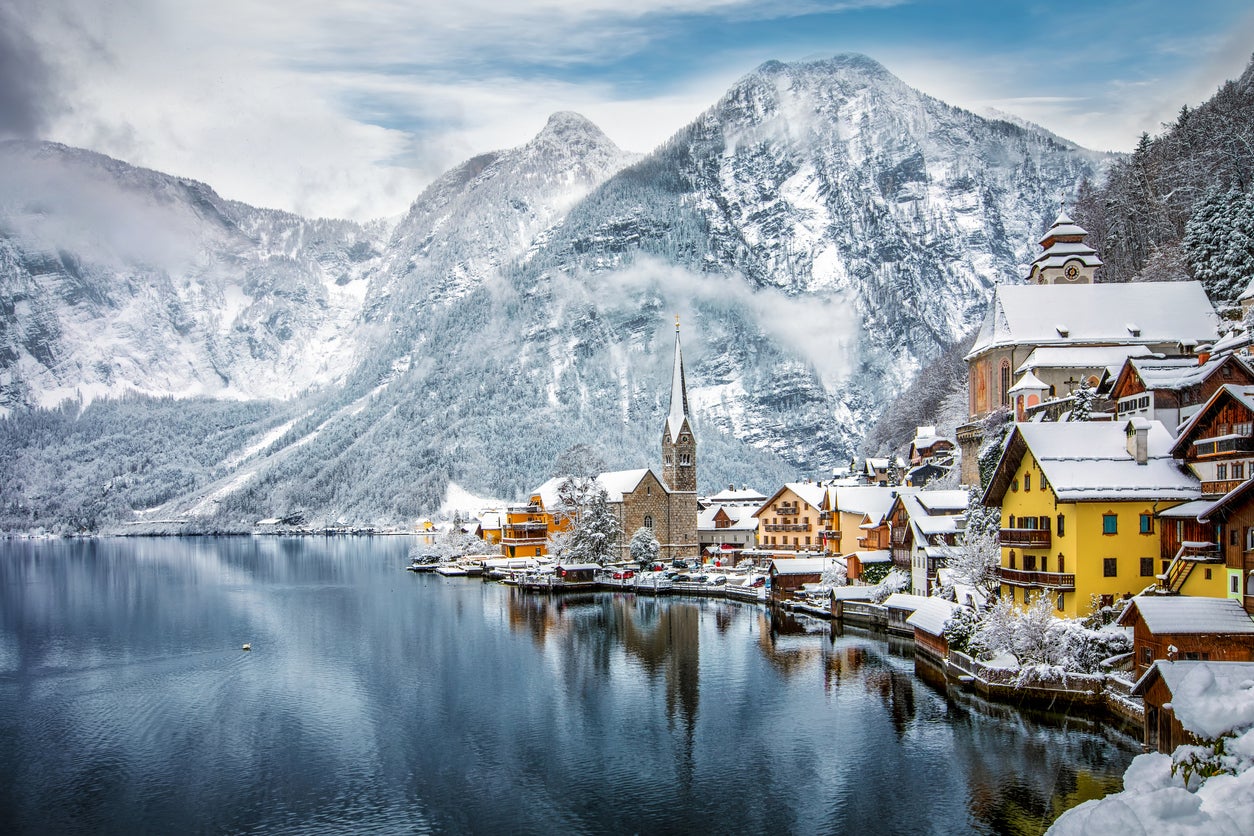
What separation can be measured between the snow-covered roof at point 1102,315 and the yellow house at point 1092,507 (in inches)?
887

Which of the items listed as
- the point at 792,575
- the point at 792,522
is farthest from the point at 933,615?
the point at 792,522

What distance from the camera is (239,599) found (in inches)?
3428

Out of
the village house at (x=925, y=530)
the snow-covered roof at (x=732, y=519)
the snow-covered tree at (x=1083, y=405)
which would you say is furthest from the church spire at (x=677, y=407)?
the snow-covered tree at (x=1083, y=405)

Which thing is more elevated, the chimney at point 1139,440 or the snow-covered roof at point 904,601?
the chimney at point 1139,440

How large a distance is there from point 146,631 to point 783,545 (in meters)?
59.5

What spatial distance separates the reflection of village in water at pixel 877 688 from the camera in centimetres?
2903

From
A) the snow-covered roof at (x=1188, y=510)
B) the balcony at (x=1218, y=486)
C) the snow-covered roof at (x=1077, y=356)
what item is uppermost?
the snow-covered roof at (x=1077, y=356)

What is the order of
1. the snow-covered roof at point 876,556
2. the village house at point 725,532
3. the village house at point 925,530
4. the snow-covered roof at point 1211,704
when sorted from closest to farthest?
1. the snow-covered roof at point 1211,704
2. the village house at point 925,530
3. the snow-covered roof at point 876,556
4. the village house at point 725,532

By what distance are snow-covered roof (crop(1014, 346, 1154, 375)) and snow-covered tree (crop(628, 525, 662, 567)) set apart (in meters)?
44.6

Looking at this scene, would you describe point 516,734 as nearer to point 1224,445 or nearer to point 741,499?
point 1224,445

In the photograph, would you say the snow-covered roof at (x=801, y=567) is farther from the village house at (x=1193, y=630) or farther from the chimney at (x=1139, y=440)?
the village house at (x=1193, y=630)

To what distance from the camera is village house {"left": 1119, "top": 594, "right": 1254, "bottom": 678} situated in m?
32.1

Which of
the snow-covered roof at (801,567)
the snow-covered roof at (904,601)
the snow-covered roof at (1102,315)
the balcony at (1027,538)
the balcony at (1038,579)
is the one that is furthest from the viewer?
the snow-covered roof at (801,567)

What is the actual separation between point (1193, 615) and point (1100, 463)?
9.48 meters
